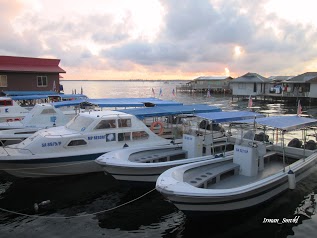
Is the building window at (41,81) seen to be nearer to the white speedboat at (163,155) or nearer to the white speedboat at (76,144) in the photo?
the white speedboat at (76,144)

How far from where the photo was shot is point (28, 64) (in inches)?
1451

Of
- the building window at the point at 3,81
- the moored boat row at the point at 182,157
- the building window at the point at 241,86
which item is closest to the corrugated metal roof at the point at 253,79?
the building window at the point at 241,86

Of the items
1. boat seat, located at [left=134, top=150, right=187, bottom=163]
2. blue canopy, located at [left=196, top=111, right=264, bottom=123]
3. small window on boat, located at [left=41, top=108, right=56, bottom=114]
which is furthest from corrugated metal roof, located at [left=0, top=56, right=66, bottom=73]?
blue canopy, located at [left=196, top=111, right=264, bottom=123]

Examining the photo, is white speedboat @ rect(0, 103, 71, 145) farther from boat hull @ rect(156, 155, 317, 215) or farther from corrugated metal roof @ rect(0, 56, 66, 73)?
corrugated metal roof @ rect(0, 56, 66, 73)

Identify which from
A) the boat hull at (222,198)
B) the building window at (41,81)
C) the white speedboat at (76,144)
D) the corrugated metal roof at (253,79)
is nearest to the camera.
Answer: the boat hull at (222,198)

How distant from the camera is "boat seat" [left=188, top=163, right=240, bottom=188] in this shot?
10.2 meters

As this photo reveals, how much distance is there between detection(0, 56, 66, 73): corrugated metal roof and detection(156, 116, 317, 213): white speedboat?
30.8m

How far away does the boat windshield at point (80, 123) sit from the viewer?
1441cm

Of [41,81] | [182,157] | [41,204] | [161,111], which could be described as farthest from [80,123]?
[41,81]

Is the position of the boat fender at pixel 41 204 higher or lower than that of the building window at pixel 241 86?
lower

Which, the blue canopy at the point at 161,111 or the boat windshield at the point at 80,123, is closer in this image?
the boat windshield at the point at 80,123

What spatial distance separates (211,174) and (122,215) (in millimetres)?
3537

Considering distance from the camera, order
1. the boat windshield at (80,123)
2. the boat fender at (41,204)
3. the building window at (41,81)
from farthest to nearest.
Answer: the building window at (41,81) → the boat windshield at (80,123) → the boat fender at (41,204)

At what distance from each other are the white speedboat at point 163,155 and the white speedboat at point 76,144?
1096 millimetres
